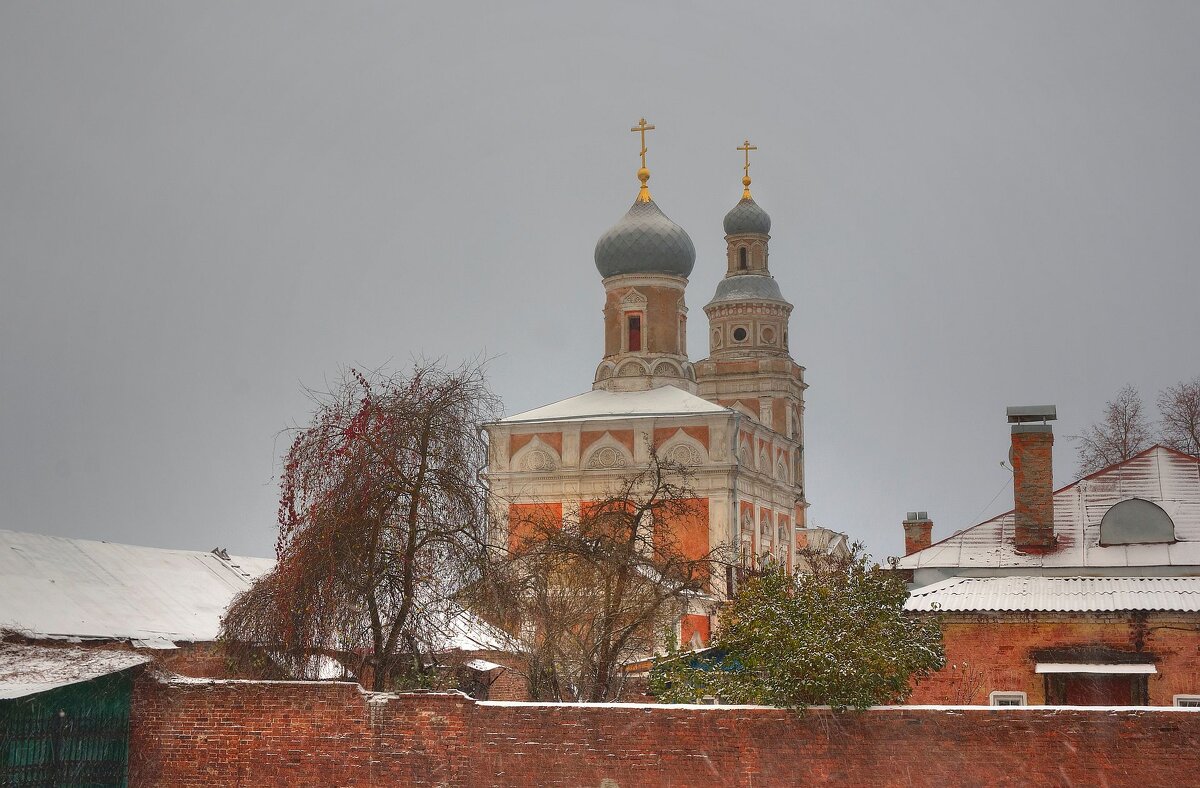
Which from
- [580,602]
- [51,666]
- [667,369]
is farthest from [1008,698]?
[667,369]

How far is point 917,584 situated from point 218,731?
9829 millimetres

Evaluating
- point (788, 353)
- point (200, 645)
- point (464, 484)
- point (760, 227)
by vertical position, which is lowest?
point (200, 645)

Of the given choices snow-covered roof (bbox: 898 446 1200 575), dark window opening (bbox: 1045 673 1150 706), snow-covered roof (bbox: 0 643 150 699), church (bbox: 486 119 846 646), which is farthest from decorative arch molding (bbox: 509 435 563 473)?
snow-covered roof (bbox: 0 643 150 699)

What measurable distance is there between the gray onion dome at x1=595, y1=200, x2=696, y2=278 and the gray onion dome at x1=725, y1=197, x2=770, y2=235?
52.9ft

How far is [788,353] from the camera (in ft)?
221

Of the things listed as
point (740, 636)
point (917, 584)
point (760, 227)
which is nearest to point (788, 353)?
point (760, 227)

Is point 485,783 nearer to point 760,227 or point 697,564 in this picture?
point 697,564

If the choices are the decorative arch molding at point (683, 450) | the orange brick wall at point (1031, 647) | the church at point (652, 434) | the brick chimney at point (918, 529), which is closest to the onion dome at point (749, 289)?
the church at point (652, 434)

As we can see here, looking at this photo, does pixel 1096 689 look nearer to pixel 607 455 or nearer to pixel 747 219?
pixel 607 455

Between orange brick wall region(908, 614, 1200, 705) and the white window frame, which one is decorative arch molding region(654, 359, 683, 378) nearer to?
orange brick wall region(908, 614, 1200, 705)

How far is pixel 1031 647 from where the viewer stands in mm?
18328

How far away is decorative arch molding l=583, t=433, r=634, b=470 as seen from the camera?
148ft

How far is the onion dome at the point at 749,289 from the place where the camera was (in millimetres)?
66562

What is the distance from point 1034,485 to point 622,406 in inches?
1023
